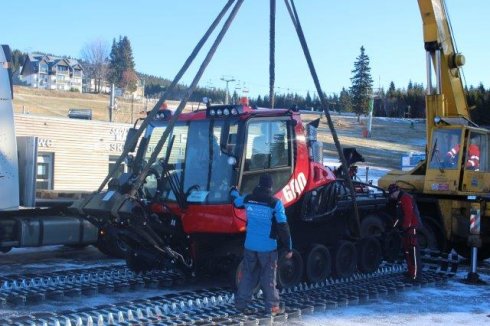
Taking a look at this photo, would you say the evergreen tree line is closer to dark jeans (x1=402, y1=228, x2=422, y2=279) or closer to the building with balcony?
the building with balcony

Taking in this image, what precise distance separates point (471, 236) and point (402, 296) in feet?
8.64

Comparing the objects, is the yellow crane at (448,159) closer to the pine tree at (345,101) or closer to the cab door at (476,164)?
the cab door at (476,164)

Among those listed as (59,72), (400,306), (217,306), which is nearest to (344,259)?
(400,306)

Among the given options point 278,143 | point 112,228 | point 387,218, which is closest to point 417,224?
point 387,218

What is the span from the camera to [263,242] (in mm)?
7852

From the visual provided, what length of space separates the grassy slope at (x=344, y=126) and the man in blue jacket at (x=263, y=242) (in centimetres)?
3651

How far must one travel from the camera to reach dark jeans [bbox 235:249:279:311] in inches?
310

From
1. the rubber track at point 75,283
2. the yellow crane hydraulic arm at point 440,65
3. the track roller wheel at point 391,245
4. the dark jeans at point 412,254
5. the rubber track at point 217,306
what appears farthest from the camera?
the yellow crane hydraulic arm at point 440,65

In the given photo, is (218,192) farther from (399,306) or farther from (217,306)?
(399,306)

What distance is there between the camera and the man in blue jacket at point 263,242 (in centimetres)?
782

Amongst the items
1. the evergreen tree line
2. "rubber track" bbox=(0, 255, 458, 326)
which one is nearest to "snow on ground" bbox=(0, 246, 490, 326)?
"rubber track" bbox=(0, 255, 458, 326)

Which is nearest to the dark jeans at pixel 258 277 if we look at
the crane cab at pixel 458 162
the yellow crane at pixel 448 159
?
the yellow crane at pixel 448 159

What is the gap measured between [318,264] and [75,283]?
358cm

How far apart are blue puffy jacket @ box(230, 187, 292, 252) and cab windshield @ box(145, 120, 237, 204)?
2.72ft
